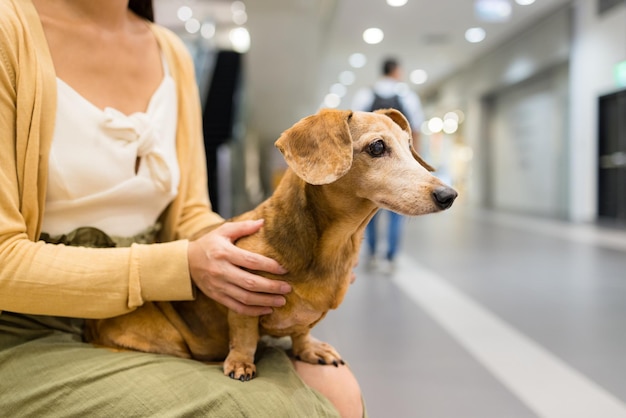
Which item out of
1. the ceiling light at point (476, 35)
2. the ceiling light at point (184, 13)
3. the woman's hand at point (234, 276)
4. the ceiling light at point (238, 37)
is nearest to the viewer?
the woman's hand at point (234, 276)

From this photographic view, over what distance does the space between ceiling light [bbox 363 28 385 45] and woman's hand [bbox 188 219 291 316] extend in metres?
5.80

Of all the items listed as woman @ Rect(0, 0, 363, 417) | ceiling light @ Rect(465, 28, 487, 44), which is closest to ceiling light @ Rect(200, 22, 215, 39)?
ceiling light @ Rect(465, 28, 487, 44)

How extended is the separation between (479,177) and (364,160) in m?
13.4

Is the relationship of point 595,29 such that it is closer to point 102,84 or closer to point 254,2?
point 102,84

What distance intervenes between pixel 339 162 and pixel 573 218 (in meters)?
8.97

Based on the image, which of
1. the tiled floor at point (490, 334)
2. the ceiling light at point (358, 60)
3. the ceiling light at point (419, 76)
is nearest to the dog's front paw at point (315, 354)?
the tiled floor at point (490, 334)

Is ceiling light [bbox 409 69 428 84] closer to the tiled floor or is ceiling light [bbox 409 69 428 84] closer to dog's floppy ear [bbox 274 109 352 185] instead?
the tiled floor

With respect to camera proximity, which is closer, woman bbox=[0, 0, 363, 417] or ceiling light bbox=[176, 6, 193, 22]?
woman bbox=[0, 0, 363, 417]

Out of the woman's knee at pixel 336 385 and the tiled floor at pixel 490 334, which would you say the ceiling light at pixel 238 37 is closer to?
the tiled floor at pixel 490 334

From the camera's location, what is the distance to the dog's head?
991mm

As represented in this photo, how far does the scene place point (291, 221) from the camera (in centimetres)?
111

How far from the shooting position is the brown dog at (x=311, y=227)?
1.02 meters

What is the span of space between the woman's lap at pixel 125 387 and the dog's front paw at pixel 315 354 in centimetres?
15

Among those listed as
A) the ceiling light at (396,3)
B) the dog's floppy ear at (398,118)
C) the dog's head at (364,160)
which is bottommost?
the dog's head at (364,160)
